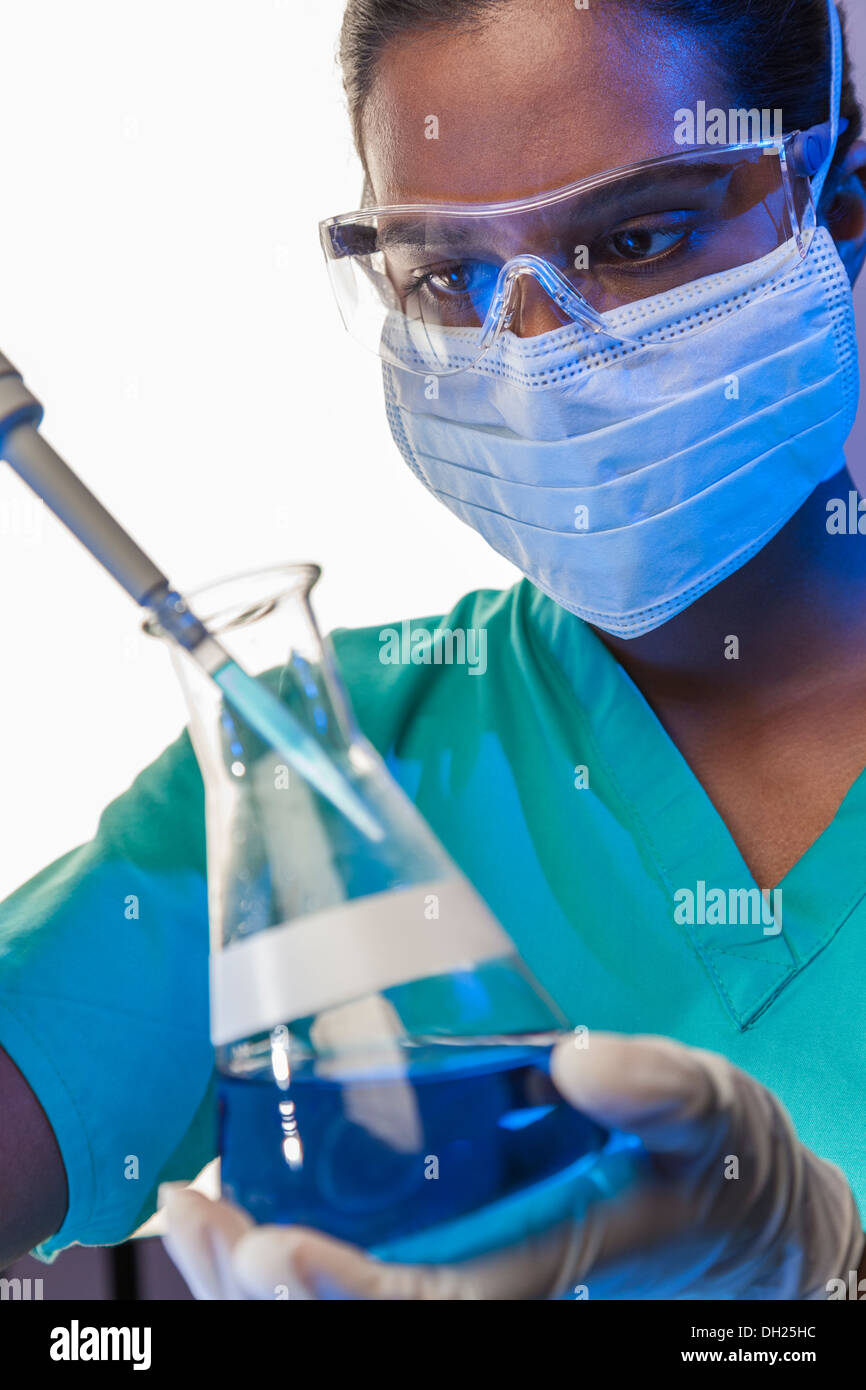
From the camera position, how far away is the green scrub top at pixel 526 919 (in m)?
0.72

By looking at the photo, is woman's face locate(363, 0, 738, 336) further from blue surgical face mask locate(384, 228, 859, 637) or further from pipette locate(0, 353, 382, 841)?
pipette locate(0, 353, 382, 841)

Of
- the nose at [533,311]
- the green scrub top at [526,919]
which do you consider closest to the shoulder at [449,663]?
the green scrub top at [526,919]

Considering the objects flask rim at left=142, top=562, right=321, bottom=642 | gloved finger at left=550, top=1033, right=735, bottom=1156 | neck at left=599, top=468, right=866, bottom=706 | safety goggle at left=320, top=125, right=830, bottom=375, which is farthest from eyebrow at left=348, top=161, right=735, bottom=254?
gloved finger at left=550, top=1033, right=735, bottom=1156

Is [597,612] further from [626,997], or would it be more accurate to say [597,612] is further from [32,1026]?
[32,1026]

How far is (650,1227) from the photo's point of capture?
0.45 meters

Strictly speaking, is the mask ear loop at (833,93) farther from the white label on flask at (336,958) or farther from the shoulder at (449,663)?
the white label on flask at (336,958)

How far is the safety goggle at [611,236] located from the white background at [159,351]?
1.19ft

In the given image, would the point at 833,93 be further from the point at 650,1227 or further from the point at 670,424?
the point at 650,1227

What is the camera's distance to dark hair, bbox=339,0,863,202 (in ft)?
2.40

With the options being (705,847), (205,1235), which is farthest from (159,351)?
(205,1235)

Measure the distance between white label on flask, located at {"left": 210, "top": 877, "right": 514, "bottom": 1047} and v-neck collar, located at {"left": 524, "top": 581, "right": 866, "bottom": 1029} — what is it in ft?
1.17

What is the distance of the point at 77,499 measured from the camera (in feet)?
1.43

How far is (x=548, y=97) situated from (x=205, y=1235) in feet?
1.96

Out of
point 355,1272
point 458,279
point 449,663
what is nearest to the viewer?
point 355,1272
